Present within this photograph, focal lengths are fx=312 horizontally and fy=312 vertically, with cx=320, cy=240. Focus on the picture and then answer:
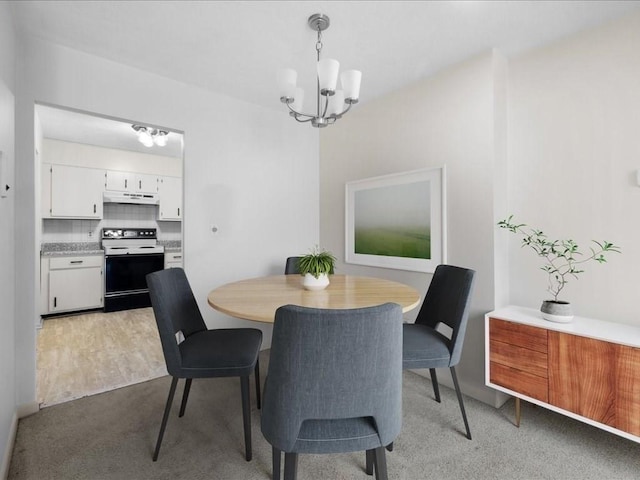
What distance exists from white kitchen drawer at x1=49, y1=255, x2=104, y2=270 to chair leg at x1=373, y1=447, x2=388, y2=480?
4887 mm

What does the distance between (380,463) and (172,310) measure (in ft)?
4.28

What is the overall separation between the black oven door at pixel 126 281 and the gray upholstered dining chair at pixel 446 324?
4.32m

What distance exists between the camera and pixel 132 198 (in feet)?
16.1

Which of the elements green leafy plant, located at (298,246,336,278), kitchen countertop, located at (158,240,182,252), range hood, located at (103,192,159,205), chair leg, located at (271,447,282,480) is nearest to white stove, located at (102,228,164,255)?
kitchen countertop, located at (158,240,182,252)

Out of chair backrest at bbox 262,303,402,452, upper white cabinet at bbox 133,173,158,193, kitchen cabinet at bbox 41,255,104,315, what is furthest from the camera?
upper white cabinet at bbox 133,173,158,193

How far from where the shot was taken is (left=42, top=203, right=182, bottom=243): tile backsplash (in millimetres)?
4574

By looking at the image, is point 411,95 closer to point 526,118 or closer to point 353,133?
point 353,133

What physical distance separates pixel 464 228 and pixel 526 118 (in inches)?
34.2

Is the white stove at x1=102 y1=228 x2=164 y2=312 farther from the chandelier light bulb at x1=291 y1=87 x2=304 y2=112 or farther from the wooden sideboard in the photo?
the wooden sideboard

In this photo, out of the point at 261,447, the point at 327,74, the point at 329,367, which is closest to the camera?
the point at 329,367

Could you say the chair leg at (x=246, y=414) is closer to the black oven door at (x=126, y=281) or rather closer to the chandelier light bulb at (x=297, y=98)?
the chandelier light bulb at (x=297, y=98)

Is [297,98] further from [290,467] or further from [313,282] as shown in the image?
[290,467]

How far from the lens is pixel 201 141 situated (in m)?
2.77

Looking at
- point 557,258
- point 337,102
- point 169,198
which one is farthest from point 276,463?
point 169,198
